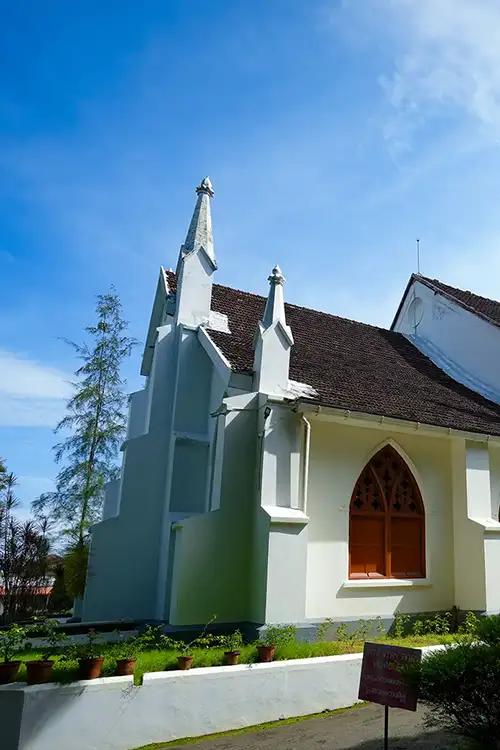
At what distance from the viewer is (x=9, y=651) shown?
6738mm

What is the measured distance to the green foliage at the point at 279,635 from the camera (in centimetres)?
867

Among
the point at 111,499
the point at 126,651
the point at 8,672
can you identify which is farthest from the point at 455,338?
the point at 8,672

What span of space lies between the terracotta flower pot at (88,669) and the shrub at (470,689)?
11.6 feet

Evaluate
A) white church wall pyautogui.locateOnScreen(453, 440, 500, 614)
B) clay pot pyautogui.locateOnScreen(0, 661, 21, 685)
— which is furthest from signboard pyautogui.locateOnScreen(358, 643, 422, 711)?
white church wall pyautogui.locateOnScreen(453, 440, 500, 614)

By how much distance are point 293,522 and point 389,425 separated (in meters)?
2.94

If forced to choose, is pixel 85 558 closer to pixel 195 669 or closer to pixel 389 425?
pixel 195 669

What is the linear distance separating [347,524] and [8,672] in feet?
21.9

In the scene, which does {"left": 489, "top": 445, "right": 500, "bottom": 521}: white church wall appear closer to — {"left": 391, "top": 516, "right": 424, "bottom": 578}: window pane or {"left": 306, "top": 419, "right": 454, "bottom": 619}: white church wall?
{"left": 306, "top": 419, "right": 454, "bottom": 619}: white church wall

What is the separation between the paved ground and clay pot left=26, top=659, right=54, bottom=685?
159 centimetres

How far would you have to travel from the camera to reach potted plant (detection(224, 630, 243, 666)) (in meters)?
7.32

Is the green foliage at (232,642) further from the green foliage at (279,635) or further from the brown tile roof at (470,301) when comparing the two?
the brown tile roof at (470,301)

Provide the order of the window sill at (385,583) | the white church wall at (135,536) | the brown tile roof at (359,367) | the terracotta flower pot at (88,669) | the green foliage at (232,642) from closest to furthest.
Result: the terracotta flower pot at (88,669), the green foliage at (232,642), the window sill at (385,583), the white church wall at (135,536), the brown tile roof at (359,367)

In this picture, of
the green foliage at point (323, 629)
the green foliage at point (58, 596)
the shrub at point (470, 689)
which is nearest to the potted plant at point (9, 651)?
the shrub at point (470, 689)

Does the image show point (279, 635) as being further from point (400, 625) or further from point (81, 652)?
point (81, 652)
